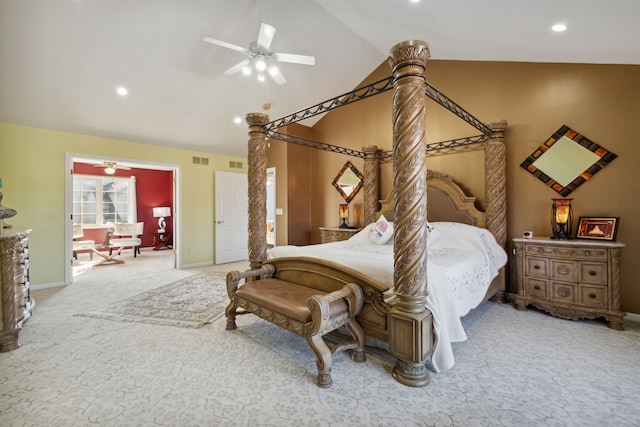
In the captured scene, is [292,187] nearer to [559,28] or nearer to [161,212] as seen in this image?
[559,28]

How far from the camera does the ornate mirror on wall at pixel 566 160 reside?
10.3 ft

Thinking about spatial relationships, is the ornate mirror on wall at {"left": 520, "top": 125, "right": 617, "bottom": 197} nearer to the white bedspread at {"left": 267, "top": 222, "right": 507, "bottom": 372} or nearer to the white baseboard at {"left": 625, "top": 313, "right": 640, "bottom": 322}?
the white bedspread at {"left": 267, "top": 222, "right": 507, "bottom": 372}

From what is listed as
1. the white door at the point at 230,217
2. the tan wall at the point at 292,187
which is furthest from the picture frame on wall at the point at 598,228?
the white door at the point at 230,217

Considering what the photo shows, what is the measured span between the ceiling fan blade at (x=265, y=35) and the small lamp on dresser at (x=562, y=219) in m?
3.77

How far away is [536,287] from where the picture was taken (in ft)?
10.4

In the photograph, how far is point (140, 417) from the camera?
1.64 meters

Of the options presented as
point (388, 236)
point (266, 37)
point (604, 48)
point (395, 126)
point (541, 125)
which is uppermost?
point (266, 37)

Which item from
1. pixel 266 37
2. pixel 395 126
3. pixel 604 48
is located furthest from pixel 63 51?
pixel 604 48

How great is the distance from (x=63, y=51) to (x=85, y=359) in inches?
147

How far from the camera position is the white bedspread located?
6.68 ft

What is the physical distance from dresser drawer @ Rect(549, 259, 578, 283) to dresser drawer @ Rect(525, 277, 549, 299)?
123mm

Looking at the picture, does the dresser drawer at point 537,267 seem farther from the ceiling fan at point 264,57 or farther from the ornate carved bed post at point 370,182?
the ceiling fan at point 264,57

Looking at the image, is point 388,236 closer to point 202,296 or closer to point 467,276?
point 467,276

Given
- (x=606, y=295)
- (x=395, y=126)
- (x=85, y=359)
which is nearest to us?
(x=395, y=126)
